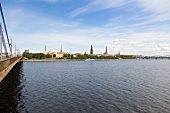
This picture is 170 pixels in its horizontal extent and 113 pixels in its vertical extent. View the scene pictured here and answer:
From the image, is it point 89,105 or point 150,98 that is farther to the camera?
point 150,98

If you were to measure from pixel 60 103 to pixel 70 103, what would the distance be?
5.42ft

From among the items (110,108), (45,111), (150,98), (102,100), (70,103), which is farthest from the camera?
(150,98)

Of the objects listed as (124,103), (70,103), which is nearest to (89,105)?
(70,103)

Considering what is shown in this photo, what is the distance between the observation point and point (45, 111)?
25.7 m

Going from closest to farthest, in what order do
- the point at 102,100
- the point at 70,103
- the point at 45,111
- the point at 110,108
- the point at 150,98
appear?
the point at 45,111 < the point at 110,108 < the point at 70,103 < the point at 102,100 < the point at 150,98

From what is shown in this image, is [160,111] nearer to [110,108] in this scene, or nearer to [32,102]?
[110,108]

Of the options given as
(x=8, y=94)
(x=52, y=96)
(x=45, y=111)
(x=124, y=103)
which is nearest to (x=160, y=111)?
(x=124, y=103)

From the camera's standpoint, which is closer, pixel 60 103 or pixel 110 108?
pixel 110 108

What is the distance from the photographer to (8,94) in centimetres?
3619

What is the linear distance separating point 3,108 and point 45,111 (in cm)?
678

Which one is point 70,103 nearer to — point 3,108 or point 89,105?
point 89,105

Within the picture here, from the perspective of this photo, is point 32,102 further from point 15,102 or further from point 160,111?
point 160,111

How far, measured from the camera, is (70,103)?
29734 millimetres

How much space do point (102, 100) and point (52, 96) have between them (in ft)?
32.1
